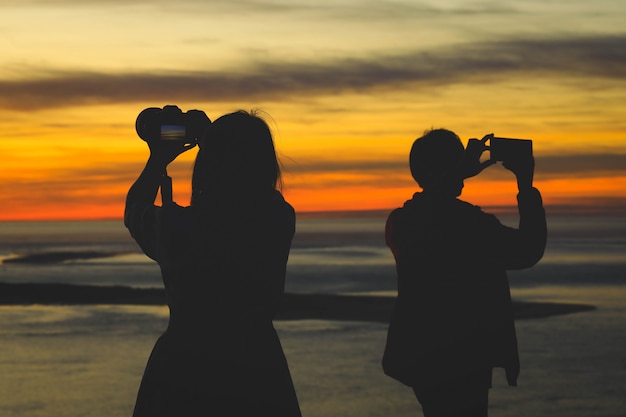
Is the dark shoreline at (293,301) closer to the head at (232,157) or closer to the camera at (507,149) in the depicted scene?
the camera at (507,149)

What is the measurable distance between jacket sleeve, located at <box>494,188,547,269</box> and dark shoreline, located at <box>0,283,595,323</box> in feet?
56.5

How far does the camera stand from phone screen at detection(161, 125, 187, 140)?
3.15 meters

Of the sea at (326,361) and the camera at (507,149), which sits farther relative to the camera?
the sea at (326,361)

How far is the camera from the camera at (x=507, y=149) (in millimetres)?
4027

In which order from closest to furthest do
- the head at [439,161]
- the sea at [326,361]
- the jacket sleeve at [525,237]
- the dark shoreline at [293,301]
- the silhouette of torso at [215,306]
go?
the silhouette of torso at [215,306]
the jacket sleeve at [525,237]
the head at [439,161]
the sea at [326,361]
the dark shoreline at [293,301]

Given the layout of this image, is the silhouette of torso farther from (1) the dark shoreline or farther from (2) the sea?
(1) the dark shoreline

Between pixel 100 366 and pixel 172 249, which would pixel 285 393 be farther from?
pixel 100 366

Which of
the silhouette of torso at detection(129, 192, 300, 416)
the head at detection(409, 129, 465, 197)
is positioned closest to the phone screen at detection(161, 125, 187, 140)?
the silhouette of torso at detection(129, 192, 300, 416)

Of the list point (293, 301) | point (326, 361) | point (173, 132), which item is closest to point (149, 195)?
point (173, 132)

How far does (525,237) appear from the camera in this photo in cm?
398

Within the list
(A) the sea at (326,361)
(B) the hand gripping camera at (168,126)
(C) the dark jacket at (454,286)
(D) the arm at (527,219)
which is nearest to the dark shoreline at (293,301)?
(A) the sea at (326,361)

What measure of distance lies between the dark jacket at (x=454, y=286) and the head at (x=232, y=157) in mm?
1170

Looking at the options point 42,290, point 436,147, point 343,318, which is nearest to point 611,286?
point 343,318

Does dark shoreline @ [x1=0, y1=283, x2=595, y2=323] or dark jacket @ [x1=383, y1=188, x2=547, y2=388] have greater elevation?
dark jacket @ [x1=383, y1=188, x2=547, y2=388]
